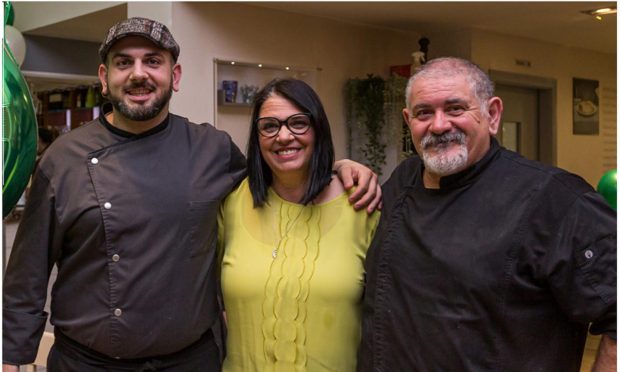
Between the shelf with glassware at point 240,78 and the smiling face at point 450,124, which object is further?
the shelf with glassware at point 240,78

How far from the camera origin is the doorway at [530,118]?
655 centimetres

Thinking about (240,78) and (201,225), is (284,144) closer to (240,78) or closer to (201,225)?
(201,225)

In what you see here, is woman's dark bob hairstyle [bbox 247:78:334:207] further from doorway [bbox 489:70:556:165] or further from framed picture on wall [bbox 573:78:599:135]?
framed picture on wall [bbox 573:78:599:135]

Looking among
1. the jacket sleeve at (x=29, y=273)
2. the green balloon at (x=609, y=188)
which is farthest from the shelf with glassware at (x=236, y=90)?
the jacket sleeve at (x=29, y=273)

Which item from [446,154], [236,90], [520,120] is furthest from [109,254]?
[520,120]

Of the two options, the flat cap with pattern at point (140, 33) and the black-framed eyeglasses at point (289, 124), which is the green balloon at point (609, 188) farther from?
the flat cap with pattern at point (140, 33)

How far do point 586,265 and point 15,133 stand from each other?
1.23m

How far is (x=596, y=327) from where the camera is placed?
136 cm

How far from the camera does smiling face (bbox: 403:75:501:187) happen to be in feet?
4.80

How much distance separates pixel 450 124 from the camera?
4.80ft

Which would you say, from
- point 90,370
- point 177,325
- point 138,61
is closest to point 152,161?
Answer: point 138,61

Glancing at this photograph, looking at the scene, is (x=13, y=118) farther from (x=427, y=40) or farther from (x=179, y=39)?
(x=427, y=40)

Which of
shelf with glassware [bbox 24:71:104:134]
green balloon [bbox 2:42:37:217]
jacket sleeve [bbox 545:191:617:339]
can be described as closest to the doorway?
shelf with glassware [bbox 24:71:104:134]

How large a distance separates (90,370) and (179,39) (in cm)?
335
